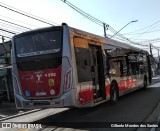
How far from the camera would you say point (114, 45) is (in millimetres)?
17250

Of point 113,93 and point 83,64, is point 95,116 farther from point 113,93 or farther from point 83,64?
point 113,93

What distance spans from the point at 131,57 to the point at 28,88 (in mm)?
9709

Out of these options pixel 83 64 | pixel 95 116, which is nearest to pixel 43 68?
pixel 83 64

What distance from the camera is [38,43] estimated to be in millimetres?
12125

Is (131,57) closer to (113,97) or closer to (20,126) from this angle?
(113,97)

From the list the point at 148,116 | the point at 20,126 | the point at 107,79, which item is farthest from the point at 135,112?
the point at 20,126

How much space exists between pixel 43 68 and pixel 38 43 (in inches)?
36.3

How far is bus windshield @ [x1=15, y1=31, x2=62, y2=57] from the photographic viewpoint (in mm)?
11797

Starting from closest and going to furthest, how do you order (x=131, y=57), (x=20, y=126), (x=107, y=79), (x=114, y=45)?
(x=20, y=126) < (x=107, y=79) < (x=114, y=45) < (x=131, y=57)

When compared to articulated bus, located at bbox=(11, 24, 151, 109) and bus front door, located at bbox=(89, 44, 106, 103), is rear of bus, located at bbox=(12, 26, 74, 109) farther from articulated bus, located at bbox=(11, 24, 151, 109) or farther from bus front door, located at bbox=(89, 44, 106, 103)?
bus front door, located at bbox=(89, 44, 106, 103)

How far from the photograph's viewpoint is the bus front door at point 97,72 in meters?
13.6

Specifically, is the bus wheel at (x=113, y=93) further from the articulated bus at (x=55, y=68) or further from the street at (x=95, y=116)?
the articulated bus at (x=55, y=68)

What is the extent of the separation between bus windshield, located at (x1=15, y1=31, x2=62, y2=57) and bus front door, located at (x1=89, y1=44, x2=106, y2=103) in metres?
2.04

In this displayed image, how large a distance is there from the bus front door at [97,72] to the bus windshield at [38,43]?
2037 mm
